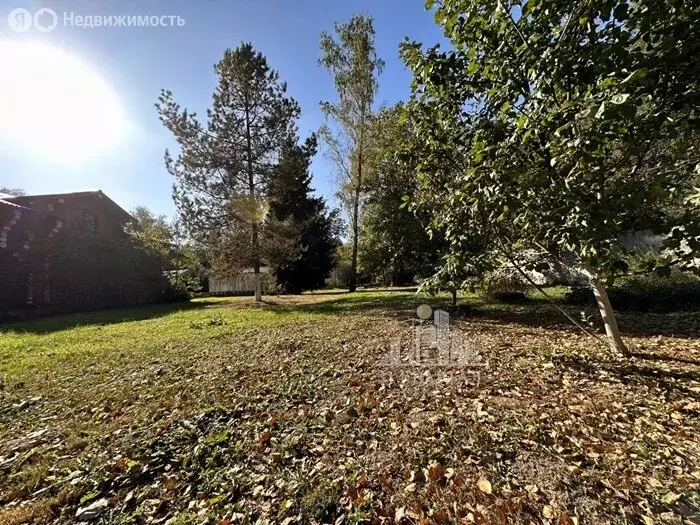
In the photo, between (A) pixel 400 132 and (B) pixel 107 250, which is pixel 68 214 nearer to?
(B) pixel 107 250

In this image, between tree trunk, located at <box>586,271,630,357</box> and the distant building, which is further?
the distant building

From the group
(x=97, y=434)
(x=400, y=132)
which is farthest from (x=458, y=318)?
(x=97, y=434)

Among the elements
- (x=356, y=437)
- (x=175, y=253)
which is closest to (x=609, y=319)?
(x=356, y=437)


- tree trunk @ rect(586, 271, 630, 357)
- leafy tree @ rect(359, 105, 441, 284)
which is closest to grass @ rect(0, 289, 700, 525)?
tree trunk @ rect(586, 271, 630, 357)

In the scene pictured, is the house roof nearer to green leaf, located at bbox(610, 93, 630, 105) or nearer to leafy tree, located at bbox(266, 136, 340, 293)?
leafy tree, located at bbox(266, 136, 340, 293)

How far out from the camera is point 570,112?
2.44 meters

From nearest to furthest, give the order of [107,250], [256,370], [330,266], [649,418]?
1. [649,418]
2. [256,370]
3. [107,250]
4. [330,266]

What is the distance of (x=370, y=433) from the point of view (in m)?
2.87

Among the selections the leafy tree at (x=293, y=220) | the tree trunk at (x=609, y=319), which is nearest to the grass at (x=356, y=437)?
the tree trunk at (x=609, y=319)

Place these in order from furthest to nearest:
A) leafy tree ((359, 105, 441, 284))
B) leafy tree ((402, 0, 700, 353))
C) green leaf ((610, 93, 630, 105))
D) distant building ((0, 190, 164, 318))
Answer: distant building ((0, 190, 164, 318))
leafy tree ((359, 105, 441, 284))
leafy tree ((402, 0, 700, 353))
green leaf ((610, 93, 630, 105))

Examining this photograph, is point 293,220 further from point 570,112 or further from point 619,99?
point 619,99

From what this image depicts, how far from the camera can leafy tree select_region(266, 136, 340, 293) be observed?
14.0 m

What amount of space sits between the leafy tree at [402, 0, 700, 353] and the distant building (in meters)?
15.6

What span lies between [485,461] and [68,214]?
20.1 meters
